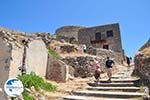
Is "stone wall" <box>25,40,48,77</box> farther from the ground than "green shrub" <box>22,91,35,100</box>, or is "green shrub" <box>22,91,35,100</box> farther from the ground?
"stone wall" <box>25,40,48,77</box>

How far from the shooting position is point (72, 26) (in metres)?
39.7

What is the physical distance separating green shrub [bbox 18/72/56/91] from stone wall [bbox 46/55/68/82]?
193cm

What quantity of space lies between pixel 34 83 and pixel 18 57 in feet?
5.02

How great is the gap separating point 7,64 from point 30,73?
149cm

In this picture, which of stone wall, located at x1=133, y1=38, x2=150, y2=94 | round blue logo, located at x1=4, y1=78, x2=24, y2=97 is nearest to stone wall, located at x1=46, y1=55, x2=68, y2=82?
stone wall, located at x1=133, y1=38, x2=150, y2=94

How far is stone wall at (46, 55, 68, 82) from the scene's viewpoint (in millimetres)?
15656

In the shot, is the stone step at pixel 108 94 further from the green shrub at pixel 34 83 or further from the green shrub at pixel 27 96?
the green shrub at pixel 27 96

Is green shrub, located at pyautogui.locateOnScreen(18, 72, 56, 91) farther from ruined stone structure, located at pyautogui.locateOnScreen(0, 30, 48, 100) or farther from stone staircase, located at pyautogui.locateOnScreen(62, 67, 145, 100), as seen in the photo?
stone staircase, located at pyautogui.locateOnScreen(62, 67, 145, 100)

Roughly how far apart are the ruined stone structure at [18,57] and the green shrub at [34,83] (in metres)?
0.42

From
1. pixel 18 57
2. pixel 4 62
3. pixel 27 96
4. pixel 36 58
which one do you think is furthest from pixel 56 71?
pixel 27 96

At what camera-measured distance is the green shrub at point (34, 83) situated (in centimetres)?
1227

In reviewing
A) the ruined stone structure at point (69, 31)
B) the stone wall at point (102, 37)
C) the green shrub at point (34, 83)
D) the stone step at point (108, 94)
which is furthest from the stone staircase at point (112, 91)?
the ruined stone structure at point (69, 31)

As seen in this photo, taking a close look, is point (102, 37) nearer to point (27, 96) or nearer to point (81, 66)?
point (81, 66)

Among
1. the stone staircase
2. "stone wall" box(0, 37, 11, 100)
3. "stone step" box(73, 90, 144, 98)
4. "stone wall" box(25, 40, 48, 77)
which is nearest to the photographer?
"stone step" box(73, 90, 144, 98)
